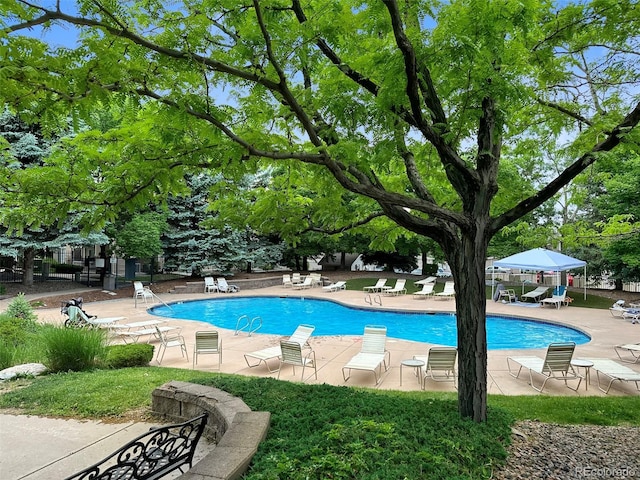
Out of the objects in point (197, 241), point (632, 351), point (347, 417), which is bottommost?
point (632, 351)

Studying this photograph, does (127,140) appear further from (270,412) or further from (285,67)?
(270,412)

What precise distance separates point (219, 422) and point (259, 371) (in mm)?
4356

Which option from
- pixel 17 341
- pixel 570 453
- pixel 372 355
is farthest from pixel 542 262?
pixel 17 341

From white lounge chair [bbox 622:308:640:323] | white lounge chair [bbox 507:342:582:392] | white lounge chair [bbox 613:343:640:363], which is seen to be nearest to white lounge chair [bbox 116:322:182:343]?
white lounge chair [bbox 507:342:582:392]

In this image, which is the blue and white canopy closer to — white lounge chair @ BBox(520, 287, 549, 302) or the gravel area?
white lounge chair @ BBox(520, 287, 549, 302)

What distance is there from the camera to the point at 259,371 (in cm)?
927

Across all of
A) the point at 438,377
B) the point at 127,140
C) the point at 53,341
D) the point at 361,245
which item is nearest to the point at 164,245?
the point at 361,245

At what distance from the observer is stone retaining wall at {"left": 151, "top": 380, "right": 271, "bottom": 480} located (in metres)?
3.54

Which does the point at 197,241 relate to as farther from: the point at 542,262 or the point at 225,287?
the point at 542,262

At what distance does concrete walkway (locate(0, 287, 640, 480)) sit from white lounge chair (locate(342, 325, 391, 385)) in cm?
25

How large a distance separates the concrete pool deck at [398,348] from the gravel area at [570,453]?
244 cm

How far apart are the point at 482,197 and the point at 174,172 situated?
3.65 meters

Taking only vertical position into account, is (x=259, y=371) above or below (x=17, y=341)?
below

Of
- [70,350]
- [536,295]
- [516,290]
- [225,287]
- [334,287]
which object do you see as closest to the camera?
[70,350]
